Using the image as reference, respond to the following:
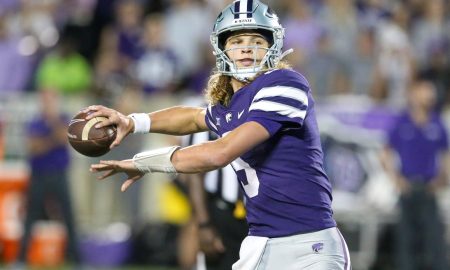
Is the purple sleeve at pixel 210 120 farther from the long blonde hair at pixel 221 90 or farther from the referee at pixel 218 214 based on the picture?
the referee at pixel 218 214

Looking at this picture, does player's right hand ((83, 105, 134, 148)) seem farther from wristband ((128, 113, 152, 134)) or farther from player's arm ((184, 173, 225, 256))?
player's arm ((184, 173, 225, 256))

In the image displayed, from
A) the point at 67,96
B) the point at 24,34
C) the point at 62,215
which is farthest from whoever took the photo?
the point at 24,34

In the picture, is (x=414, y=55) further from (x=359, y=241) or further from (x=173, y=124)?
(x=173, y=124)

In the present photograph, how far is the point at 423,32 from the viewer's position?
12719 millimetres

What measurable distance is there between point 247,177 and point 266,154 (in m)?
0.16

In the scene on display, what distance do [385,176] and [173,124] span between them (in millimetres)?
6341

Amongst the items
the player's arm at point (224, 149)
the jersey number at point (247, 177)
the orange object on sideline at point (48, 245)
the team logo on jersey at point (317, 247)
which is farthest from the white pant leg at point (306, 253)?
the orange object on sideline at point (48, 245)

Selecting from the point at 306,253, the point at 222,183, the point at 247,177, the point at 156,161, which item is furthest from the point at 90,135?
the point at 222,183

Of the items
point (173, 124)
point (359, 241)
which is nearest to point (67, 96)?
point (359, 241)

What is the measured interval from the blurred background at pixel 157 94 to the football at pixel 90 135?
233 inches

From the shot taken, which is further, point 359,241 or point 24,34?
point 24,34

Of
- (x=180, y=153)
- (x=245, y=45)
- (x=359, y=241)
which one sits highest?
(x=245, y=45)

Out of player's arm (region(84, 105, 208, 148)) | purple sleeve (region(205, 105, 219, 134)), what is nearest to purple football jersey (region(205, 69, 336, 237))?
purple sleeve (region(205, 105, 219, 134))

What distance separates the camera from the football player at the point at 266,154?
4578 millimetres
